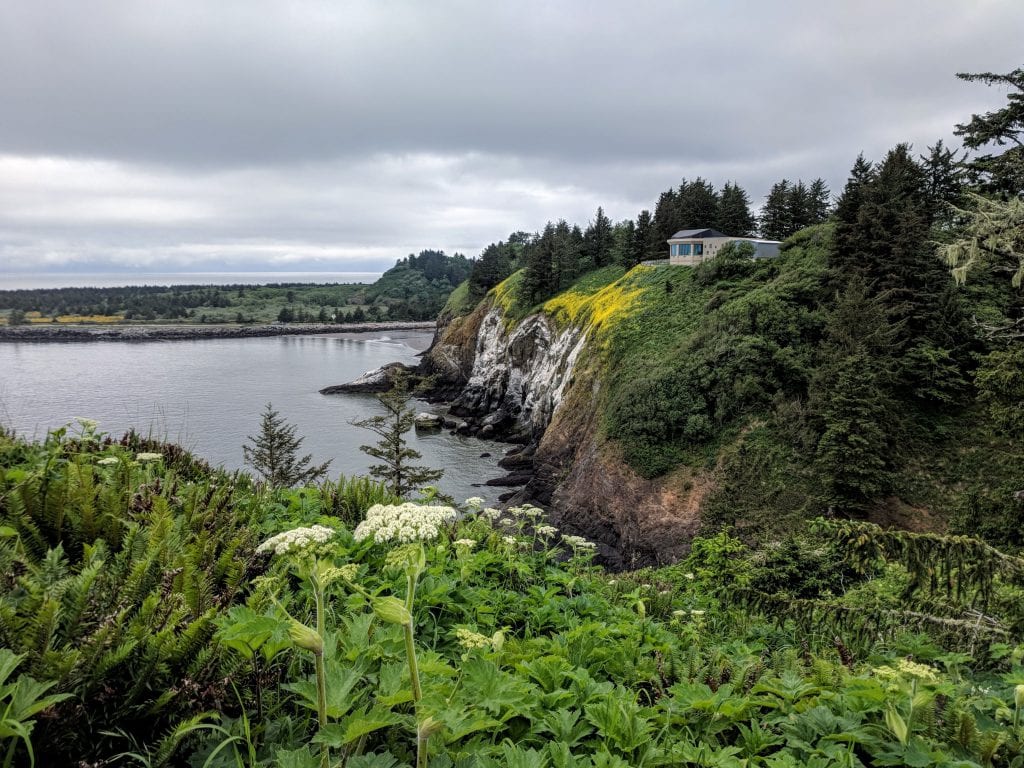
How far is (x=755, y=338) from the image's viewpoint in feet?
94.4

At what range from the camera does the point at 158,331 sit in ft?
424

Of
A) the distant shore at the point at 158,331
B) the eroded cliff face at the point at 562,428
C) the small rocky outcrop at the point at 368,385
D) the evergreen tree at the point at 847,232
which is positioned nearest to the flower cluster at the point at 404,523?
the eroded cliff face at the point at 562,428

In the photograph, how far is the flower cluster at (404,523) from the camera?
324 centimetres

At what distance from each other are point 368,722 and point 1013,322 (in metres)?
13.3

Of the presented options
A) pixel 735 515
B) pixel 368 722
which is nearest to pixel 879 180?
pixel 735 515

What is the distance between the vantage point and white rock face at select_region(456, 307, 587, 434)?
4528cm

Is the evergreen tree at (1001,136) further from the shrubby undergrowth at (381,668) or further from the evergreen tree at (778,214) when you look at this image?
the evergreen tree at (778,214)

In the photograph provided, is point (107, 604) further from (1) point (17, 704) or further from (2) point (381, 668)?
(2) point (381, 668)

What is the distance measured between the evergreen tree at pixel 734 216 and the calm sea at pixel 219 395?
34241mm

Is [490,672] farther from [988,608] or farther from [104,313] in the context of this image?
[104,313]

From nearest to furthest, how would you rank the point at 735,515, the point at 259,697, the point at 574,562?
1. the point at 259,697
2. the point at 574,562
3. the point at 735,515

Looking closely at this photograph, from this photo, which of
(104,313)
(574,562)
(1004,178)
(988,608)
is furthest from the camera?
(104,313)

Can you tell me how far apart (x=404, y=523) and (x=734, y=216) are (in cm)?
6110

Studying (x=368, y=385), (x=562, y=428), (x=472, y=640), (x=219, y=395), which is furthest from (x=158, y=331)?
(x=472, y=640)
